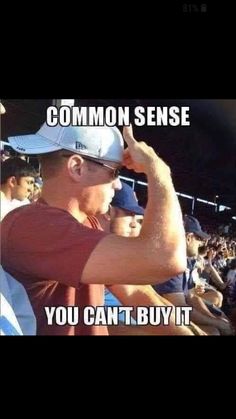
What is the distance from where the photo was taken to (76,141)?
20.1 ft

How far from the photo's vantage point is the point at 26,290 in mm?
6121

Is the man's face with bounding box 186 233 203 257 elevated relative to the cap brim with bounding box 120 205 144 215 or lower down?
lower down

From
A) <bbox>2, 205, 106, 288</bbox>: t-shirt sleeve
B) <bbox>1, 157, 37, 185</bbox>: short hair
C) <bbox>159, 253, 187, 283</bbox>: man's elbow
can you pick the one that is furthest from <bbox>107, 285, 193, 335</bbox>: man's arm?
<bbox>1, 157, 37, 185</bbox>: short hair

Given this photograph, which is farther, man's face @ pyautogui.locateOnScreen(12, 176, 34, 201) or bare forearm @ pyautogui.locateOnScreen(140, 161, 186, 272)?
man's face @ pyautogui.locateOnScreen(12, 176, 34, 201)

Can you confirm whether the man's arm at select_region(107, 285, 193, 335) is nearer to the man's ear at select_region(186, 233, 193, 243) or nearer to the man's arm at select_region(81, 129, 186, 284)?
the man's arm at select_region(81, 129, 186, 284)

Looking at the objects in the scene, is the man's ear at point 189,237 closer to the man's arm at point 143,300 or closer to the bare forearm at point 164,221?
the bare forearm at point 164,221

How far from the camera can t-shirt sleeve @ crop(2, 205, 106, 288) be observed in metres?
6.06

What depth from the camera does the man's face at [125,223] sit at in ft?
20.0

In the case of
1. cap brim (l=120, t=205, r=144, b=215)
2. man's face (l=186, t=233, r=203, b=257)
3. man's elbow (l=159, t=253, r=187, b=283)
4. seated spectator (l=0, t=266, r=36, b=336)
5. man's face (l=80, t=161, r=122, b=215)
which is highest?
man's face (l=80, t=161, r=122, b=215)

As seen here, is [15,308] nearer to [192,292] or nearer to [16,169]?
[16,169]

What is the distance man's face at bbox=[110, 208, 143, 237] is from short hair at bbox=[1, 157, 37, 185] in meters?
0.52
